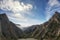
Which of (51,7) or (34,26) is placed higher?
(51,7)

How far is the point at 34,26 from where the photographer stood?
10.7 meters

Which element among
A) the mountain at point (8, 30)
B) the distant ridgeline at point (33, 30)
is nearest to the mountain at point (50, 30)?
the distant ridgeline at point (33, 30)

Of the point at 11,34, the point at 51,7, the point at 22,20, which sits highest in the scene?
the point at 51,7

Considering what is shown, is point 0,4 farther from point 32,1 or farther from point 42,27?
point 42,27

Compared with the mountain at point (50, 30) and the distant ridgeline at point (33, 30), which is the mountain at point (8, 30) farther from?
the mountain at point (50, 30)

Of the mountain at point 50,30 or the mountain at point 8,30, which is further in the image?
the mountain at point 8,30

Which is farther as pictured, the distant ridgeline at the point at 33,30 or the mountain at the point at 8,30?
the mountain at the point at 8,30

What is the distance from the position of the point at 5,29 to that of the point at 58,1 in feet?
9.70

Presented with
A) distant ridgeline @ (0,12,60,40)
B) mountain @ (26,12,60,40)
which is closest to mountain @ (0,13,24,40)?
distant ridgeline @ (0,12,60,40)

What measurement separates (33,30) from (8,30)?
1.23 meters

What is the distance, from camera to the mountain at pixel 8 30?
34.6 ft

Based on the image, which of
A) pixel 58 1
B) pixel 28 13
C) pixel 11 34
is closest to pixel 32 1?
pixel 28 13

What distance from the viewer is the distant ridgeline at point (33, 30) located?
10430 millimetres

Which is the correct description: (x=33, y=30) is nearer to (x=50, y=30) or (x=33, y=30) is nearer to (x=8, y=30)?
(x=50, y=30)
